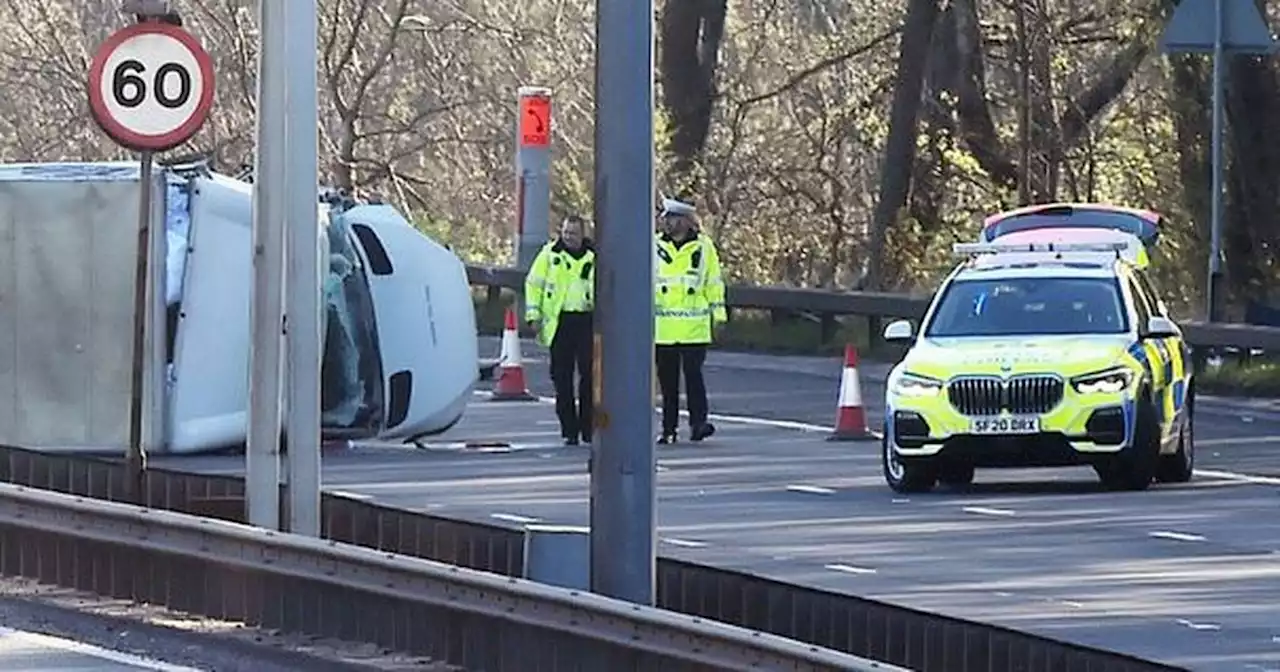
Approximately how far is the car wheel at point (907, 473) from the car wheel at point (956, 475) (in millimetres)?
83

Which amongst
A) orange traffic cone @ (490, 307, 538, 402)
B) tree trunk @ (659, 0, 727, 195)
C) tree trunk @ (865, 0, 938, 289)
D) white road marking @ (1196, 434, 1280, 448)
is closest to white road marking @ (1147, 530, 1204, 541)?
white road marking @ (1196, 434, 1280, 448)

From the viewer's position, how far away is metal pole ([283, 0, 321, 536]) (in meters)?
14.8

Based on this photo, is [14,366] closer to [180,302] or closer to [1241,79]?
[180,302]

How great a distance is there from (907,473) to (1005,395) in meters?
0.80

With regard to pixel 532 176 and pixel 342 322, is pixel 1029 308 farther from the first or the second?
pixel 532 176

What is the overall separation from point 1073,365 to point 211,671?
30.3 feet

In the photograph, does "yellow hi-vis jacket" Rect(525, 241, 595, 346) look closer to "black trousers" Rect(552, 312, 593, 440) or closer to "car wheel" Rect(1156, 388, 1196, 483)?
"black trousers" Rect(552, 312, 593, 440)

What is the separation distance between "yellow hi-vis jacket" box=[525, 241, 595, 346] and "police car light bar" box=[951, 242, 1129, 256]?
104 inches

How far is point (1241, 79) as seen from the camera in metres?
32.8

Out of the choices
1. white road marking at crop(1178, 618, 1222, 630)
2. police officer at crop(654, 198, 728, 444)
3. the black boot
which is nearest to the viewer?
white road marking at crop(1178, 618, 1222, 630)

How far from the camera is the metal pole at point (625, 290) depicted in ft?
40.3

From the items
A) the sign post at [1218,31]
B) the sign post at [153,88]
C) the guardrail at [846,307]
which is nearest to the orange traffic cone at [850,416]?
the guardrail at [846,307]

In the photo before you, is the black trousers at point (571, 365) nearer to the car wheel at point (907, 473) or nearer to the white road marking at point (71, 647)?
the car wheel at point (907, 473)

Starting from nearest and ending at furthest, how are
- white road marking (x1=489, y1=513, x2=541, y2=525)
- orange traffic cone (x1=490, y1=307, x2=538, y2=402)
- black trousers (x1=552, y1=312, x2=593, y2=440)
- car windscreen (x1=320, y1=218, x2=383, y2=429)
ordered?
white road marking (x1=489, y1=513, x2=541, y2=525) → car windscreen (x1=320, y1=218, x2=383, y2=429) → black trousers (x1=552, y1=312, x2=593, y2=440) → orange traffic cone (x1=490, y1=307, x2=538, y2=402)
